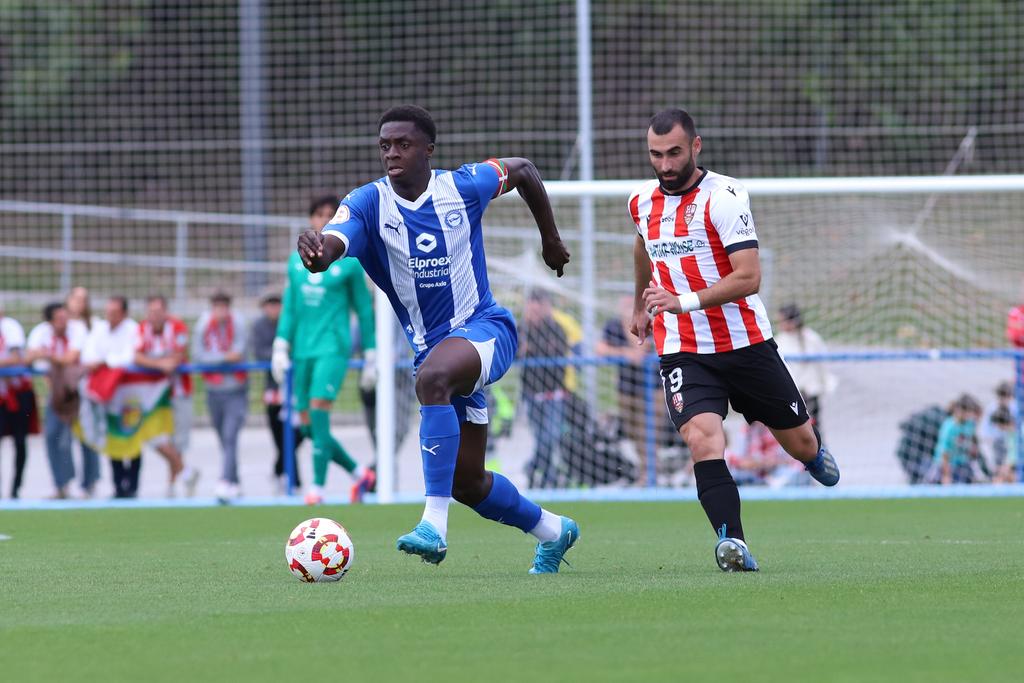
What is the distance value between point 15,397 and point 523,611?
11042 millimetres

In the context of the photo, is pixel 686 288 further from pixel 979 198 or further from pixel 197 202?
pixel 197 202

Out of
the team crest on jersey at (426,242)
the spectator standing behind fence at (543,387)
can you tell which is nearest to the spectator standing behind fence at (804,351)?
the spectator standing behind fence at (543,387)

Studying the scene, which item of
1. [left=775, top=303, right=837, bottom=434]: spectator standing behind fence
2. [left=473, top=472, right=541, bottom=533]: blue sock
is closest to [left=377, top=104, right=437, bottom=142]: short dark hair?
[left=473, top=472, right=541, bottom=533]: blue sock

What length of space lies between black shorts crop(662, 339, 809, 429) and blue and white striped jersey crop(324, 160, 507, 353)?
3.26 feet

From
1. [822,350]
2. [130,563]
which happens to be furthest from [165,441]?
[130,563]

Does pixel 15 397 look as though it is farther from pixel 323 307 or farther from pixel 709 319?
pixel 709 319

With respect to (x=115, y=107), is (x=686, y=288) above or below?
below

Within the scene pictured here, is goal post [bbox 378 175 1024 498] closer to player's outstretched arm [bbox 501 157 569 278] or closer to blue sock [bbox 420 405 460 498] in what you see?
player's outstretched arm [bbox 501 157 569 278]

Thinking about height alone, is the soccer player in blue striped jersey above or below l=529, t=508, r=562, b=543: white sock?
above

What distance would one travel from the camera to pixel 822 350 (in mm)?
15195

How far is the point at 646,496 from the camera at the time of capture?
45.6 ft

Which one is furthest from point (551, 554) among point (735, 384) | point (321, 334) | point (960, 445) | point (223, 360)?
point (223, 360)

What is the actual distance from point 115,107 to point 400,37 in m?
7.35

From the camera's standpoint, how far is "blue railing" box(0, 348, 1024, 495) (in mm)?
14195
